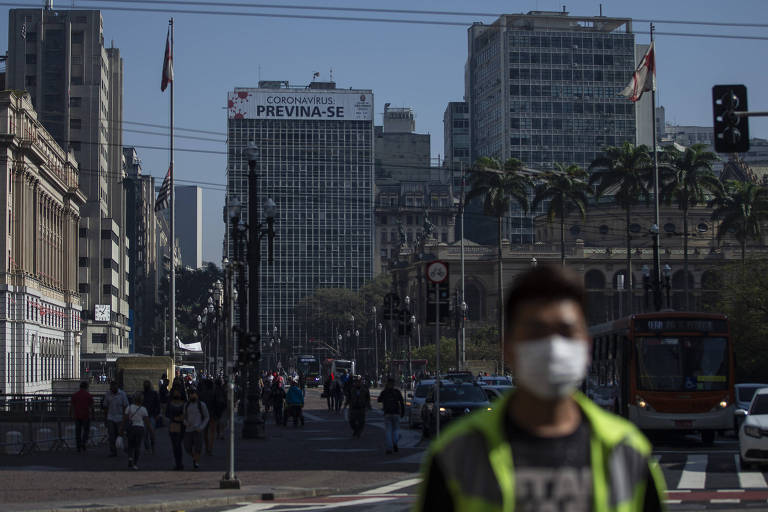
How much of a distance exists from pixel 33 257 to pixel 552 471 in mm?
84613

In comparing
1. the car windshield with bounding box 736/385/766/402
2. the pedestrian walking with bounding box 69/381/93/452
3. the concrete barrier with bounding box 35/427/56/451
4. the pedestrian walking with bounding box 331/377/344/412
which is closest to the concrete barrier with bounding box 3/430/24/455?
the concrete barrier with bounding box 35/427/56/451

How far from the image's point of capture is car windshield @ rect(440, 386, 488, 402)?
34.5m

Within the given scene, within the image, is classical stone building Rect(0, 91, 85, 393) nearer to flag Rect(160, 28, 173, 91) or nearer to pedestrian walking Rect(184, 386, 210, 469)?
flag Rect(160, 28, 173, 91)

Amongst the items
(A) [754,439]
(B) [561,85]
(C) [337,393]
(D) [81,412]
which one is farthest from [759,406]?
(B) [561,85]

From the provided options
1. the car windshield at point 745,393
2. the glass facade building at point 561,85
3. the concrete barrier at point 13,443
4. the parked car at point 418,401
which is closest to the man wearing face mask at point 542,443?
the concrete barrier at point 13,443

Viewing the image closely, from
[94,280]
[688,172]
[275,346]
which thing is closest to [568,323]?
[688,172]

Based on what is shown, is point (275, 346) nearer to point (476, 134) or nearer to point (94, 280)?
point (476, 134)

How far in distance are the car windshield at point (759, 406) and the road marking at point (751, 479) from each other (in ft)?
3.83

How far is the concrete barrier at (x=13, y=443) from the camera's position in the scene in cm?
3064

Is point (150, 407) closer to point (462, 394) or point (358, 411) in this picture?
point (358, 411)

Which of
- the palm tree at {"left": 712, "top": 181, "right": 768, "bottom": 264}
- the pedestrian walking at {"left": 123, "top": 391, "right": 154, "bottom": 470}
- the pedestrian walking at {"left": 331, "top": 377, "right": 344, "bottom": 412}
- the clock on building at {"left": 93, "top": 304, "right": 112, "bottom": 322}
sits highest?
the palm tree at {"left": 712, "top": 181, "right": 768, "bottom": 264}

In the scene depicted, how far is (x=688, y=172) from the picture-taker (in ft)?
269

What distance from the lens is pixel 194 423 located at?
2497 centimetres

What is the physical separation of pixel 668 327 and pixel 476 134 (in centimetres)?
16969
